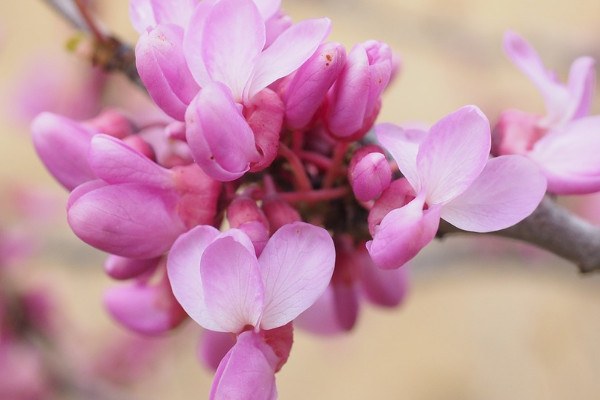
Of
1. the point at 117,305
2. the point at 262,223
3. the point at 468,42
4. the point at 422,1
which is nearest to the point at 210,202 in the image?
the point at 262,223

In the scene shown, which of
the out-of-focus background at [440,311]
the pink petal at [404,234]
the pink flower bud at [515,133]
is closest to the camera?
the pink petal at [404,234]

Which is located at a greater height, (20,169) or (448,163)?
(448,163)

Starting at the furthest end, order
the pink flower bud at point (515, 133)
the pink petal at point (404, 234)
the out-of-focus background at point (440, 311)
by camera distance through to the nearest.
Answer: the out-of-focus background at point (440, 311) < the pink flower bud at point (515, 133) < the pink petal at point (404, 234)

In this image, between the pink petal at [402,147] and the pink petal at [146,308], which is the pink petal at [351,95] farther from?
the pink petal at [146,308]

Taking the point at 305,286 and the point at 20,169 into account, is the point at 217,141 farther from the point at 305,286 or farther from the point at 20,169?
the point at 20,169

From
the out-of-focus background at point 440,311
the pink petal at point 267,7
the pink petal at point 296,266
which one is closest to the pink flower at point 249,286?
the pink petal at point 296,266

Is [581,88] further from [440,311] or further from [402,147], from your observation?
[440,311]

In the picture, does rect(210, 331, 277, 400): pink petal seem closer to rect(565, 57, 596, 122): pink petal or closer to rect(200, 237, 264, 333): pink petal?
rect(200, 237, 264, 333): pink petal
